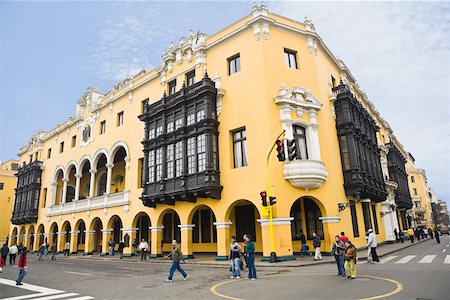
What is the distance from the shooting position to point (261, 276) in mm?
13586

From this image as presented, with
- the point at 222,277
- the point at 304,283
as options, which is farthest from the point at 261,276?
the point at 304,283

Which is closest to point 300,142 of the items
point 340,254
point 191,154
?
point 191,154

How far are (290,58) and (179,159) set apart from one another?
11.1m

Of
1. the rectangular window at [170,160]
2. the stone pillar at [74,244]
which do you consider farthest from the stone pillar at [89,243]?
the rectangular window at [170,160]

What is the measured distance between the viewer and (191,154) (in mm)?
22688

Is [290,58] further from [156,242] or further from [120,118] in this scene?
[120,118]

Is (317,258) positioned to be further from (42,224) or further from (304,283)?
(42,224)

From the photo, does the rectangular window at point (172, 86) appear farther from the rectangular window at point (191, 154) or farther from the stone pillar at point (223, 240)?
the stone pillar at point (223, 240)

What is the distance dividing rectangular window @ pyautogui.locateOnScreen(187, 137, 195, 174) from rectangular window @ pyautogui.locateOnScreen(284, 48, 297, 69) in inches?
346

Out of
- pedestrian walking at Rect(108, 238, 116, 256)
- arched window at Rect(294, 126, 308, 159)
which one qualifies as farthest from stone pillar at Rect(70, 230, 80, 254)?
arched window at Rect(294, 126, 308, 159)

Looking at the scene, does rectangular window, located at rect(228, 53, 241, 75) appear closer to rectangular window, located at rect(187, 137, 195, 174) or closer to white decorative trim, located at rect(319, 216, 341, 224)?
rectangular window, located at rect(187, 137, 195, 174)

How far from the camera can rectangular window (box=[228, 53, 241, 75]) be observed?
23.0m

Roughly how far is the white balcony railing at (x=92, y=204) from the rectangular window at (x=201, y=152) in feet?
32.7

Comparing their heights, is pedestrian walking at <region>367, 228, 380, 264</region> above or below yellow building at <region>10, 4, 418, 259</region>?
below
